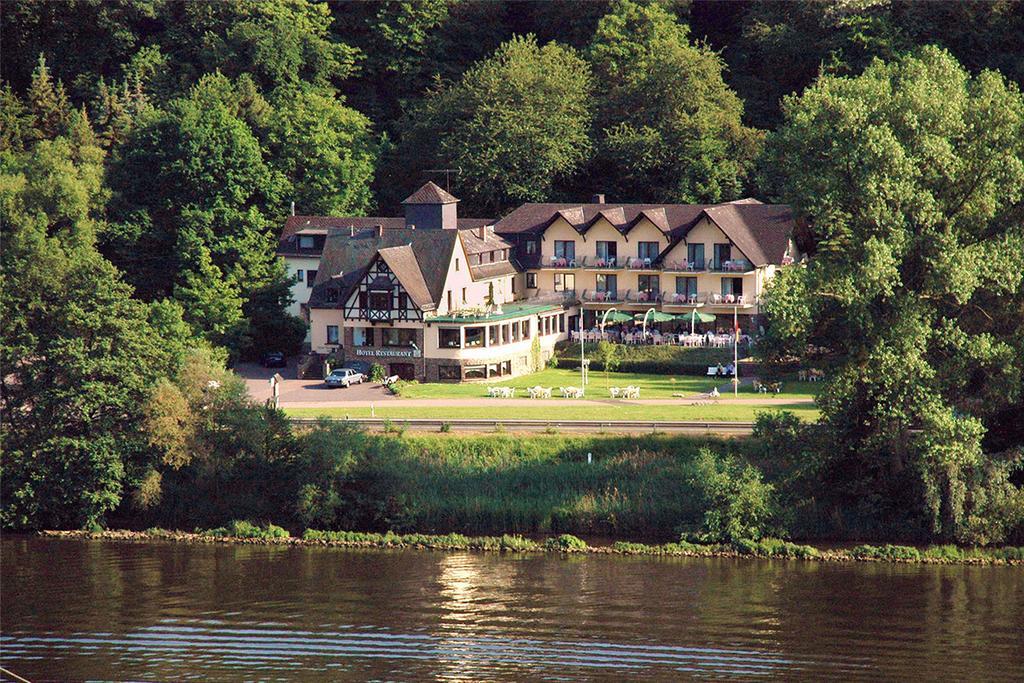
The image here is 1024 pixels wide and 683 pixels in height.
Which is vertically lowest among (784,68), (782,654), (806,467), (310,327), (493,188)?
(782,654)

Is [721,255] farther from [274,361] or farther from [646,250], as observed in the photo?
[274,361]

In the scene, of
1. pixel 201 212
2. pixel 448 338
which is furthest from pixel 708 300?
pixel 201 212

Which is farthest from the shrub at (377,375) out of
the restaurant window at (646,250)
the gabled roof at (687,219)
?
the restaurant window at (646,250)

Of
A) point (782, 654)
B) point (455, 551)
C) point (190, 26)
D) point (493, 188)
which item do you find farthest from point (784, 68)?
point (782, 654)

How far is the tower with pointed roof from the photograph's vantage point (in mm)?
75000

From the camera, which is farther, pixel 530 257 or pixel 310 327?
pixel 530 257

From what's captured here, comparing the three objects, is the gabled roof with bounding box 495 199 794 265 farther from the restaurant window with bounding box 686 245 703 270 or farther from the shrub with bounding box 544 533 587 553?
the shrub with bounding box 544 533 587 553

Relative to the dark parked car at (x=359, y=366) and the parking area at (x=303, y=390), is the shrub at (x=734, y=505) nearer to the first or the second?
the parking area at (x=303, y=390)

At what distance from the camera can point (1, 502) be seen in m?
52.2

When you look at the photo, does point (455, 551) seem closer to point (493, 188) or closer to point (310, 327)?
point (310, 327)

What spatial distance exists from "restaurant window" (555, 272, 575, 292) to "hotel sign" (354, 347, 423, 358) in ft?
34.5

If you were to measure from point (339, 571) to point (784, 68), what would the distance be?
52967mm

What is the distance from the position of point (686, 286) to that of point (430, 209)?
37.7ft

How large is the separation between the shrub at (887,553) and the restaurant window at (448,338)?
79.0ft
